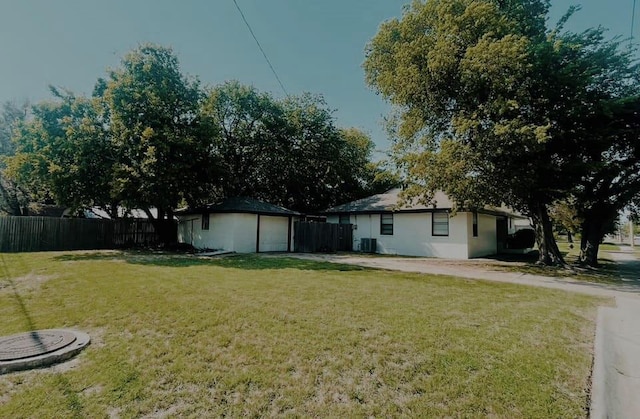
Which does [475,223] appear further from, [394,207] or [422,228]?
[394,207]

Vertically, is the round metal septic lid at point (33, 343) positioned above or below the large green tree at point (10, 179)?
below

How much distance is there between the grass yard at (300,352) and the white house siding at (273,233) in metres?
11.0

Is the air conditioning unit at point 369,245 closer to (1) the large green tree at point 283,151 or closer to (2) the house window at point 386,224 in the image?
(2) the house window at point 386,224

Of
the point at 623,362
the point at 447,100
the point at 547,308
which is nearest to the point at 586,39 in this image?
the point at 447,100

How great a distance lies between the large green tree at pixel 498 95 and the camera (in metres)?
11.0

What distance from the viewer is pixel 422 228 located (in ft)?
58.3

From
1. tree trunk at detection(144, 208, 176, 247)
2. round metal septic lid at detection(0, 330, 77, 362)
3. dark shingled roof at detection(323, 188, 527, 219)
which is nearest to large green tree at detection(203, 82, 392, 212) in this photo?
dark shingled roof at detection(323, 188, 527, 219)

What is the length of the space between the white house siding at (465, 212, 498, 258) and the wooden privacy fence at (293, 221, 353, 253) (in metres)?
6.98

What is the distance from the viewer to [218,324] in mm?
4582

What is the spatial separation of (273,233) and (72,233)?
10.6 m

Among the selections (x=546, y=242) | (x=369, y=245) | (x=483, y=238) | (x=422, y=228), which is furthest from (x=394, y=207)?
(x=546, y=242)

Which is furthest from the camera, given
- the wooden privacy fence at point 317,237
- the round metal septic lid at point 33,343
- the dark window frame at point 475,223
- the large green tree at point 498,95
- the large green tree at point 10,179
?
the large green tree at point 10,179

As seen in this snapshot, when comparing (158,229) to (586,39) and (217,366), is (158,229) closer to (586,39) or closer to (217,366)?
(217,366)

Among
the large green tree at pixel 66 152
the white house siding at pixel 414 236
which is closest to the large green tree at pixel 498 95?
the white house siding at pixel 414 236
